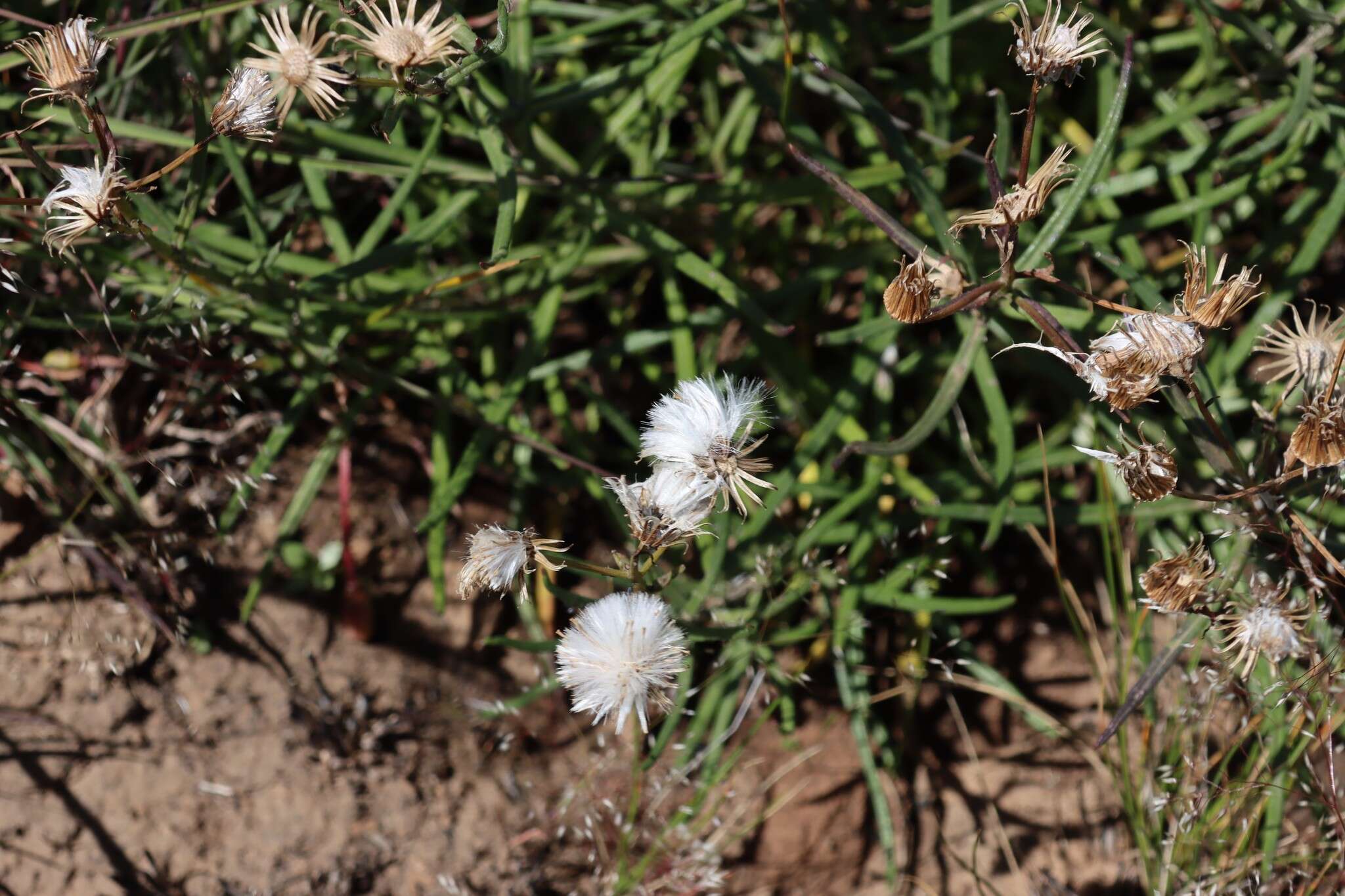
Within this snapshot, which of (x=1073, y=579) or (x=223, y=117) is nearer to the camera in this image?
(x=223, y=117)

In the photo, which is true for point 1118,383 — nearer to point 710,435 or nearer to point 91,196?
point 710,435

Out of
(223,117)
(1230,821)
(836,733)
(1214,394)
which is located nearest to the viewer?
(223,117)

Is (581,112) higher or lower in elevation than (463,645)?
higher

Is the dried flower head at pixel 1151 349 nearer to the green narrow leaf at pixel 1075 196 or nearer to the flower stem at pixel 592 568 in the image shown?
the green narrow leaf at pixel 1075 196

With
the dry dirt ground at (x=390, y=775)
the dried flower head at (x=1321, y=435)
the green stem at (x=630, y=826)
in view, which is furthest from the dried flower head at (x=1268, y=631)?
the green stem at (x=630, y=826)

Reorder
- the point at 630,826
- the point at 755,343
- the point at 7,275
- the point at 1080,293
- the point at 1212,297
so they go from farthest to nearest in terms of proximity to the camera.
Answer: the point at 755,343 < the point at 630,826 < the point at 7,275 < the point at 1080,293 < the point at 1212,297

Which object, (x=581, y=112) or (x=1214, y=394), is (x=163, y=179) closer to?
(x=581, y=112)

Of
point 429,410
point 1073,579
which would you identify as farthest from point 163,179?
point 1073,579

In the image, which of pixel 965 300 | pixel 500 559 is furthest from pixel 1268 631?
pixel 500 559
